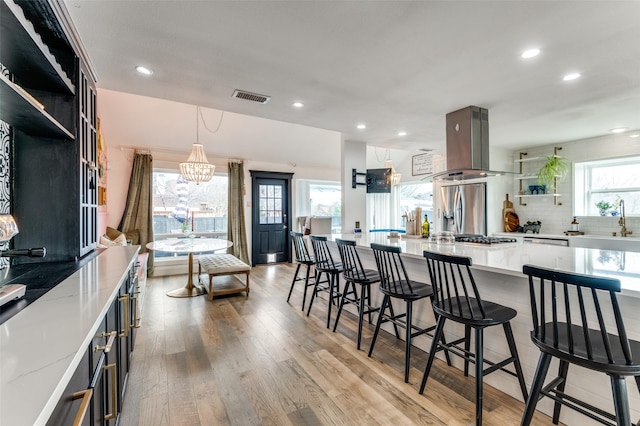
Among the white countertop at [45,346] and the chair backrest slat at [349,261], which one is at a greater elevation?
the white countertop at [45,346]

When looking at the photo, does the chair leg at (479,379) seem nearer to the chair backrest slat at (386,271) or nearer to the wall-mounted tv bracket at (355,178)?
the chair backrest slat at (386,271)

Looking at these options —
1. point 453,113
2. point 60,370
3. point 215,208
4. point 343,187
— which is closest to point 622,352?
point 60,370

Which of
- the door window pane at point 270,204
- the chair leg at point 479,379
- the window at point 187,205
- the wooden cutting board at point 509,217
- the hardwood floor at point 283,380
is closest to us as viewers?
the chair leg at point 479,379

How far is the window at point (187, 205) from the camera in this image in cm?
588

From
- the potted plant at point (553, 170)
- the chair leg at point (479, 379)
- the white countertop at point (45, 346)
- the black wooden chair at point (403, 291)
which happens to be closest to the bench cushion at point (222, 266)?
the black wooden chair at point (403, 291)

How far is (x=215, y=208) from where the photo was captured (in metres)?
6.43

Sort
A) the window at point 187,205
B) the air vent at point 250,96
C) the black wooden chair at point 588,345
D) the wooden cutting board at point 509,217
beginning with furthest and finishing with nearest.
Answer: the window at point 187,205 < the wooden cutting board at point 509,217 < the air vent at point 250,96 < the black wooden chair at point 588,345

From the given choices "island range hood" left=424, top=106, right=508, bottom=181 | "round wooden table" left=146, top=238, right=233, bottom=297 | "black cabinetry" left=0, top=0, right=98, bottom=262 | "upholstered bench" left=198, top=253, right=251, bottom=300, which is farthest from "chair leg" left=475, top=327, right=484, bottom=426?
"round wooden table" left=146, top=238, right=233, bottom=297

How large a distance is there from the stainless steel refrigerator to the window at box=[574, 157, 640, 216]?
1.37m

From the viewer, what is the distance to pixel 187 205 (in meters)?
6.13

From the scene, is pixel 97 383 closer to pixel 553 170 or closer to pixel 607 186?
pixel 553 170

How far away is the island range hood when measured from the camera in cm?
327

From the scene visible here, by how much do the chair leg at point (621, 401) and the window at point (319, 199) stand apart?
20.0 ft

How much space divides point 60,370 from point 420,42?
2.38 meters
